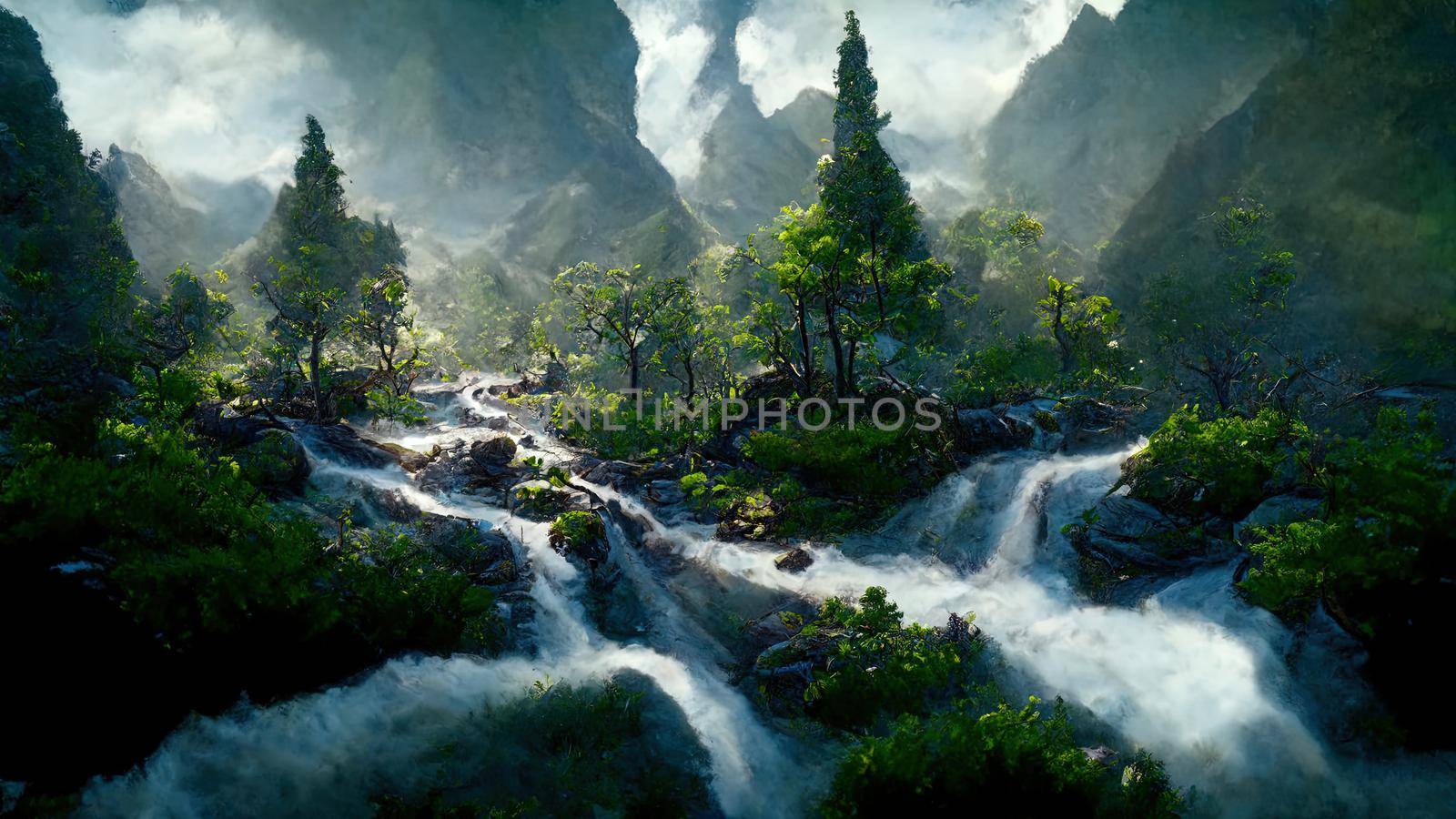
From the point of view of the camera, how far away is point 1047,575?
15.1 m

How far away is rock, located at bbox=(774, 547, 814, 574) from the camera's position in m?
16.2

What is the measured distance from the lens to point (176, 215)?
11012 cm

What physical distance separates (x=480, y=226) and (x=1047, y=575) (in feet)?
429

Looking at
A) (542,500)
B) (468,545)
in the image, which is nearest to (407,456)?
(542,500)

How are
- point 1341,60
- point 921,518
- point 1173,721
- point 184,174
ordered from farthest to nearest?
point 184,174, point 1341,60, point 921,518, point 1173,721

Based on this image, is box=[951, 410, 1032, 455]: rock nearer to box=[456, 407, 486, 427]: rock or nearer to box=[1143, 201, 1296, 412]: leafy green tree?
box=[1143, 201, 1296, 412]: leafy green tree

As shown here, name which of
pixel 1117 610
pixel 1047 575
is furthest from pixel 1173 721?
pixel 1047 575

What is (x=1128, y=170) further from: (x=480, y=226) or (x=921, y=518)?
(x=480, y=226)

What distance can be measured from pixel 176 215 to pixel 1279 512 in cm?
14950

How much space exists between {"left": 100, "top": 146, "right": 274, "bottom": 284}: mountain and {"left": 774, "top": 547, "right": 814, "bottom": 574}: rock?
4471 inches

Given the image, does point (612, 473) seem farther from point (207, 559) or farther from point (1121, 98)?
point (1121, 98)

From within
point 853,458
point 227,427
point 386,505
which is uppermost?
point 227,427

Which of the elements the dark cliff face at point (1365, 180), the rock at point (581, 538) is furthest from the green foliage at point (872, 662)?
the dark cliff face at point (1365, 180)

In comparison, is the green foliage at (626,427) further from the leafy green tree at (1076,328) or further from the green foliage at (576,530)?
the leafy green tree at (1076,328)
